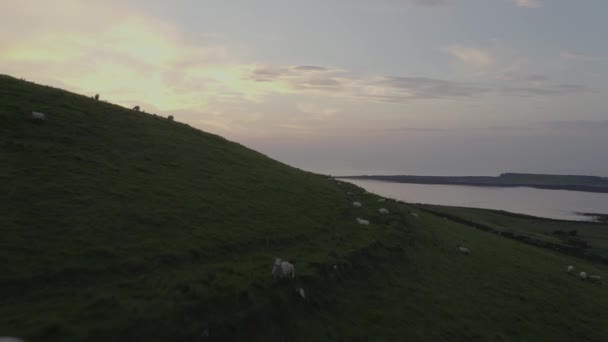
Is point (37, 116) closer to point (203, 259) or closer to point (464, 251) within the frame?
point (203, 259)

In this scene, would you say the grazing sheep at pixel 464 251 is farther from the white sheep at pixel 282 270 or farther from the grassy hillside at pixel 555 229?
the grassy hillside at pixel 555 229

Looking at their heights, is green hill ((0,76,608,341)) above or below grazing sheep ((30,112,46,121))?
below

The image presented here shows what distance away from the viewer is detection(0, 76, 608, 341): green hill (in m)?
11.9

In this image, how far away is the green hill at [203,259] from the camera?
39.0 ft

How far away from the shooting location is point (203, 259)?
1631cm

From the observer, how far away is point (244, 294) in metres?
13.9

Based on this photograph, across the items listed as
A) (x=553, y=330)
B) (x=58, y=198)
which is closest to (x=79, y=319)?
(x=58, y=198)

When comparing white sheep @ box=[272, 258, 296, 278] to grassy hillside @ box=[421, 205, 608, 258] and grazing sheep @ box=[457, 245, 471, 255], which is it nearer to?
grazing sheep @ box=[457, 245, 471, 255]

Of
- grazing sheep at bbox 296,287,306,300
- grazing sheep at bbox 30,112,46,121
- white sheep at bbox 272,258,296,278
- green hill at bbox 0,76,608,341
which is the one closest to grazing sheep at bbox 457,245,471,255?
green hill at bbox 0,76,608,341

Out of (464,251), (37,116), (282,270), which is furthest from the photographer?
(464,251)

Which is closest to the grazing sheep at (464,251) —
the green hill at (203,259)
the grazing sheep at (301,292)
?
the green hill at (203,259)

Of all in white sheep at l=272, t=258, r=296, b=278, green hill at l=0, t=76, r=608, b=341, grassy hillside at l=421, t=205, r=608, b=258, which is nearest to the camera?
green hill at l=0, t=76, r=608, b=341

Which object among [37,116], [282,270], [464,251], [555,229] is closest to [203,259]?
[282,270]

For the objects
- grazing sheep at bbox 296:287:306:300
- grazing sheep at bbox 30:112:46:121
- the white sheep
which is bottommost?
grazing sheep at bbox 296:287:306:300
